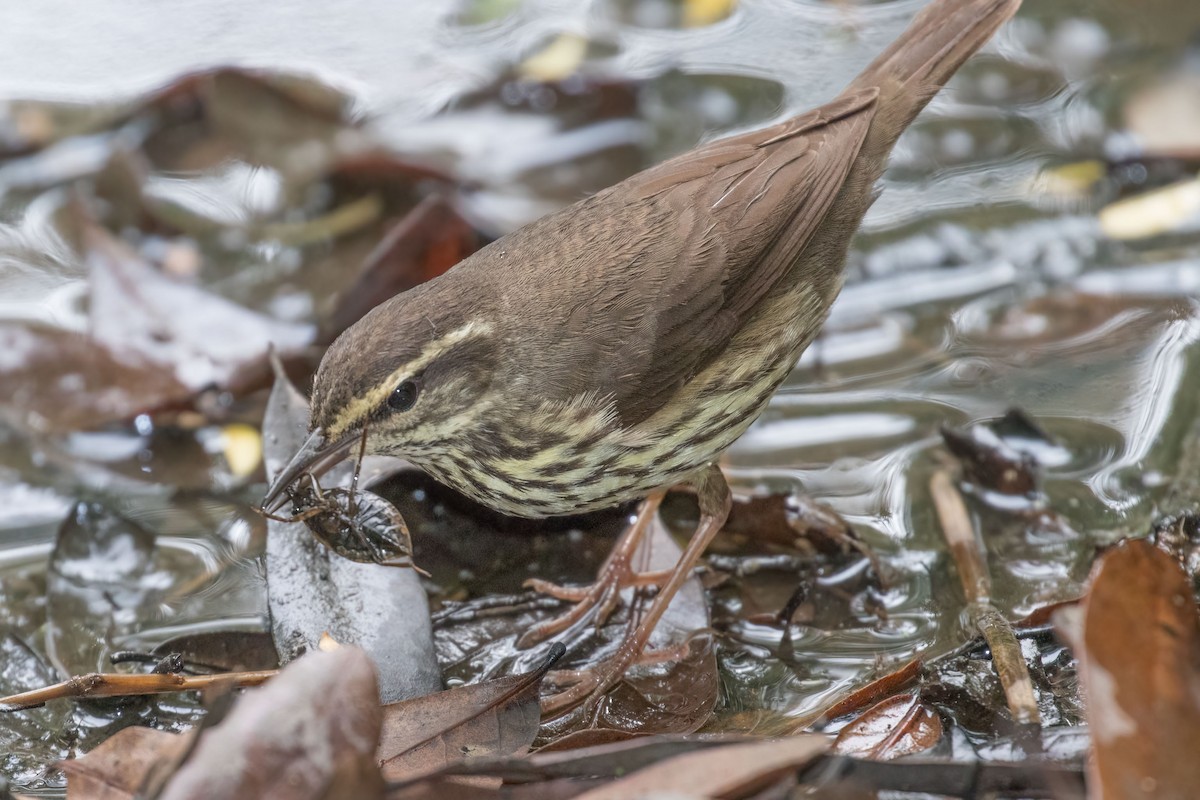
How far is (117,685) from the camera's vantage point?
11.3 feet

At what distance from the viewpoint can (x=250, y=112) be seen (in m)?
6.25

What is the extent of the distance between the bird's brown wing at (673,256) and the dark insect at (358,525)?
64 centimetres

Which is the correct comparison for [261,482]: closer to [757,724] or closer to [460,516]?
[460,516]

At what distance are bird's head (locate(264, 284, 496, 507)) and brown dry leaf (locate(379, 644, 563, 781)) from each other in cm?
80

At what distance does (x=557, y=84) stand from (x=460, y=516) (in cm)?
304

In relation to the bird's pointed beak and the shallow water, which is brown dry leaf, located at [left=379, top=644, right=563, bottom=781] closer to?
the shallow water

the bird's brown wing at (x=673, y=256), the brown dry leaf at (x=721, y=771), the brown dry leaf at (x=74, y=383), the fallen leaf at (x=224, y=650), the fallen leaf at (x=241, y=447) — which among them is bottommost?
the fallen leaf at (x=224, y=650)

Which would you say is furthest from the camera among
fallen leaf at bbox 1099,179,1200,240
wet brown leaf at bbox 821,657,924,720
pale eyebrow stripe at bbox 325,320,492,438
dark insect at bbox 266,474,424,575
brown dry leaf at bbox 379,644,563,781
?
fallen leaf at bbox 1099,179,1200,240

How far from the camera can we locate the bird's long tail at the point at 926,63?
460cm

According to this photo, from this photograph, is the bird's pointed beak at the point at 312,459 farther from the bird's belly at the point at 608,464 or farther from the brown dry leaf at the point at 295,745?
the brown dry leaf at the point at 295,745

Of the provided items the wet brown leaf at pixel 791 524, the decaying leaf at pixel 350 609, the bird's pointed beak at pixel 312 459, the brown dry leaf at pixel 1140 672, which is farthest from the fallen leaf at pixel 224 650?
the brown dry leaf at pixel 1140 672

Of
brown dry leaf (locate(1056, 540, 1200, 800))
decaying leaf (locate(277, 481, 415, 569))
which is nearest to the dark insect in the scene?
decaying leaf (locate(277, 481, 415, 569))

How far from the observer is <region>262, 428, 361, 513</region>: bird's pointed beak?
12.0 ft

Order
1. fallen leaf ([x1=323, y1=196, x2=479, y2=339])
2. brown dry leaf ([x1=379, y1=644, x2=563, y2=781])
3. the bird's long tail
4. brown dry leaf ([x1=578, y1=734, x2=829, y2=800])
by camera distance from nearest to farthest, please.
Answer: brown dry leaf ([x1=578, y1=734, x2=829, y2=800])
brown dry leaf ([x1=379, y1=644, x2=563, y2=781])
the bird's long tail
fallen leaf ([x1=323, y1=196, x2=479, y2=339])
